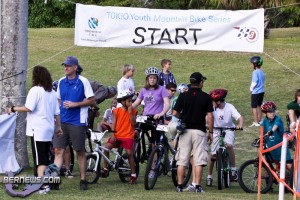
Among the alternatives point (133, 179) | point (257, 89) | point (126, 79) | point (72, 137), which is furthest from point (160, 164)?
point (257, 89)

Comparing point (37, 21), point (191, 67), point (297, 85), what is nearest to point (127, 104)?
point (297, 85)

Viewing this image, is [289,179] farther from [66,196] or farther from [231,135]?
[66,196]

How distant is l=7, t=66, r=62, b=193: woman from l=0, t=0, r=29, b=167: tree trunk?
2477 mm

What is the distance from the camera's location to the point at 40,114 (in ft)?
40.8

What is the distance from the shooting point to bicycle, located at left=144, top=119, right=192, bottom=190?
13.5 m

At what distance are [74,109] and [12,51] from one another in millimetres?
2542

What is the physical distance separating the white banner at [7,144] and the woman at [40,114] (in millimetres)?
1261

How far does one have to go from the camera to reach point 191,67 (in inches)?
1294

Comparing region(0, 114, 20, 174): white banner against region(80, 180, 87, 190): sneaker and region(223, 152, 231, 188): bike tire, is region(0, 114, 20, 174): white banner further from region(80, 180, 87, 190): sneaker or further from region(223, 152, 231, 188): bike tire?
region(223, 152, 231, 188): bike tire

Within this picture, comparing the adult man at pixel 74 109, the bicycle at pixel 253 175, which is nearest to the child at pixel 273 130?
the bicycle at pixel 253 175

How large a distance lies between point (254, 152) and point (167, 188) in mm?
5614

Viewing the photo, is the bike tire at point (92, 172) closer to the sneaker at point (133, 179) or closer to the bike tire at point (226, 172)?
the sneaker at point (133, 179)

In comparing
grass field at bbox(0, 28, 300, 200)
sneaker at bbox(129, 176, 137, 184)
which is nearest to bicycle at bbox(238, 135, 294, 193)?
sneaker at bbox(129, 176, 137, 184)

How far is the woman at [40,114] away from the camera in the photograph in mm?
12383
